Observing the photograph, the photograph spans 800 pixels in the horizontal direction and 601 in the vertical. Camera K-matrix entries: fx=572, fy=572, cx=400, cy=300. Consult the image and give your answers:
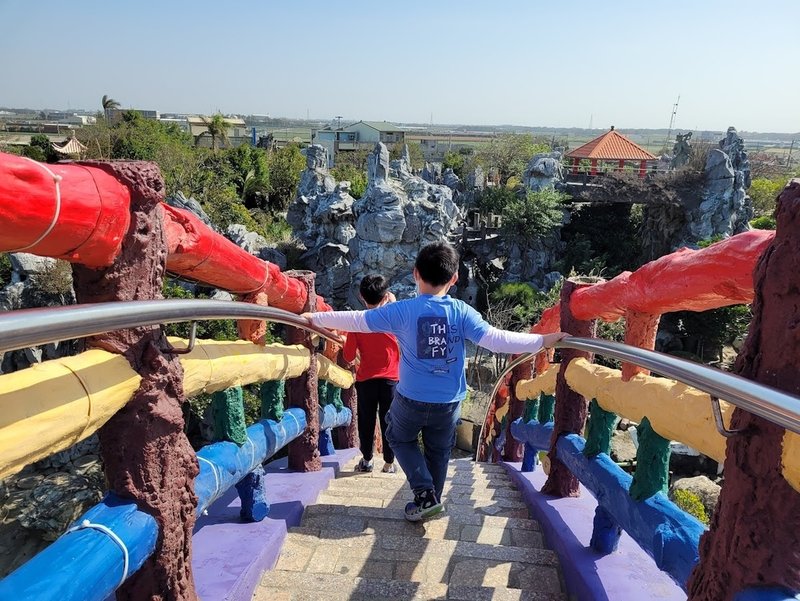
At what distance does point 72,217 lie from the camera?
3.82 ft

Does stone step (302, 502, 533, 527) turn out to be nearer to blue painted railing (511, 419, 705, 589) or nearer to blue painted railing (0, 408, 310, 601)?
blue painted railing (511, 419, 705, 589)

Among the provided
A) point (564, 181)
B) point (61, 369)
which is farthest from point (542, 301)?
point (61, 369)

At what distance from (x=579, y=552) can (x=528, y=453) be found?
2.14 m

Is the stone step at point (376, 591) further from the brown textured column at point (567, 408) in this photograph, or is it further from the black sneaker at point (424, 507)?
the brown textured column at point (567, 408)

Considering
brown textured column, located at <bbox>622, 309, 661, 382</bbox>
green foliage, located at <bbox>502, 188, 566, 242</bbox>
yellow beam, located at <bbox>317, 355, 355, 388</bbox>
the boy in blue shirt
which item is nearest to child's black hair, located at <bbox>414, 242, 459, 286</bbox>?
the boy in blue shirt

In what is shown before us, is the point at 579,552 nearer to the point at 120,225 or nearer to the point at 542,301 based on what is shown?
the point at 120,225

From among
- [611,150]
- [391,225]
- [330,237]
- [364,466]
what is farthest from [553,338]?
[611,150]

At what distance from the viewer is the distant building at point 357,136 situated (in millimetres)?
50469

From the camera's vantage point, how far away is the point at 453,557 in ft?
7.48

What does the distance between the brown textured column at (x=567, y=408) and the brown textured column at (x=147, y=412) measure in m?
1.83

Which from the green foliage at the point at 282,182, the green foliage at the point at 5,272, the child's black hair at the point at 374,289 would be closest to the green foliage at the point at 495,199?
the green foliage at the point at 282,182

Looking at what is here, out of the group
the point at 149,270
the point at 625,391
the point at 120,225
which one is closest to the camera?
the point at 120,225

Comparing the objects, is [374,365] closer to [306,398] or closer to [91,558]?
[306,398]

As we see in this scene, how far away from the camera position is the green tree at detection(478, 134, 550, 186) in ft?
105
